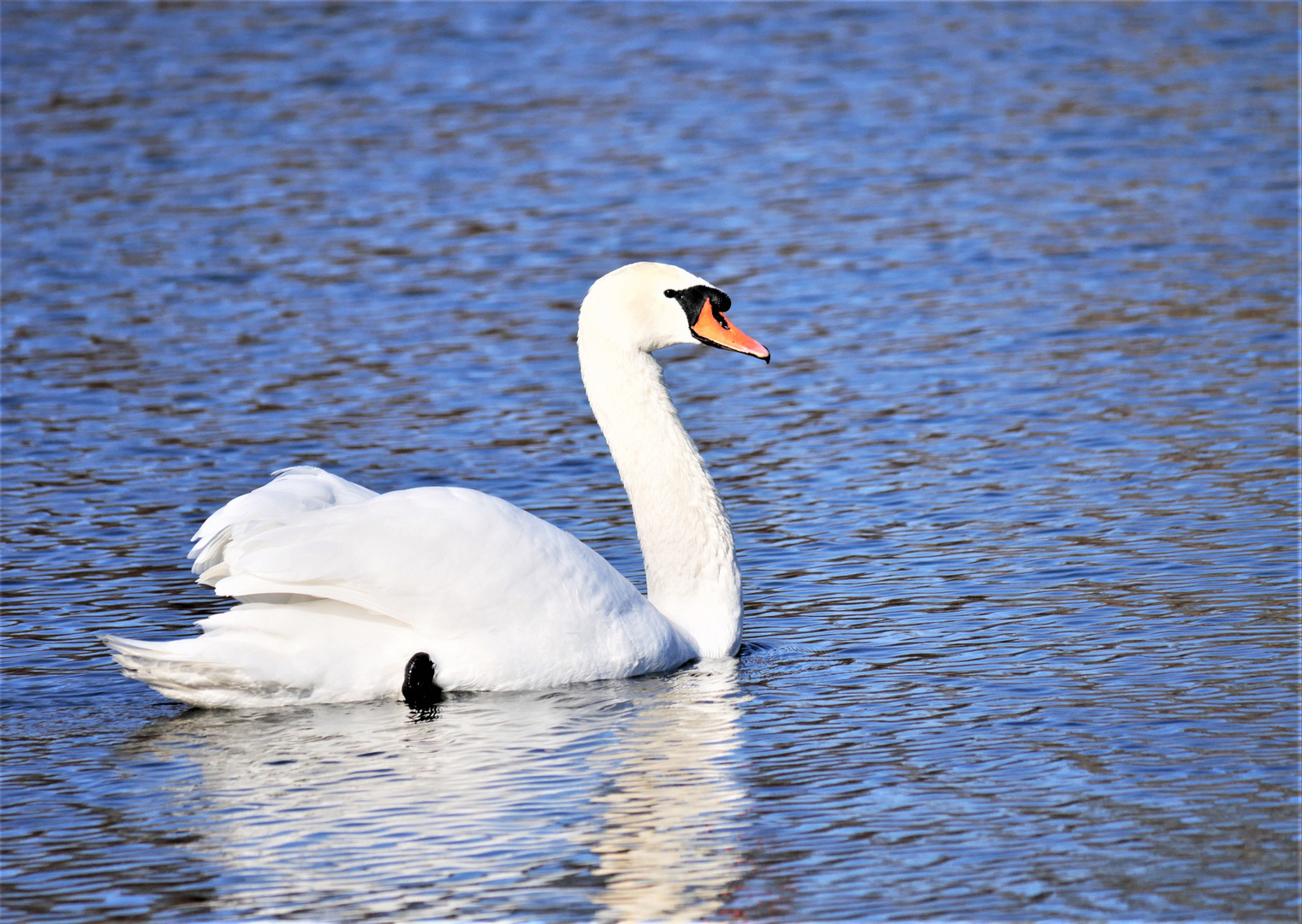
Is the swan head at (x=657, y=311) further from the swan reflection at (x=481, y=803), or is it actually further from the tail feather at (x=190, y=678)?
the tail feather at (x=190, y=678)

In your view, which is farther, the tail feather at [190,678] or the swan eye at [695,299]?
the swan eye at [695,299]

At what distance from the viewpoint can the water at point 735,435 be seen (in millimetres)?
5809

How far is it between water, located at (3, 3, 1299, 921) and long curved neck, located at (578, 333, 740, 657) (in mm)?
416

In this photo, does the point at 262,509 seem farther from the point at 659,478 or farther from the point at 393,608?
the point at 659,478

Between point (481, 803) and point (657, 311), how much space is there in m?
2.64

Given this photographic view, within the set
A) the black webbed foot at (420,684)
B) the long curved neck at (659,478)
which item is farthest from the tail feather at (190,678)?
the long curved neck at (659,478)

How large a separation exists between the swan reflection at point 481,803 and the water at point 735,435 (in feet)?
0.08

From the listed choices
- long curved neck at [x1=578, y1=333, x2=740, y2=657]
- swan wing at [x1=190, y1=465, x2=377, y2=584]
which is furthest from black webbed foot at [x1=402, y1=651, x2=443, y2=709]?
long curved neck at [x1=578, y1=333, x2=740, y2=657]

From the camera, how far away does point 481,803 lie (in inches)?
243

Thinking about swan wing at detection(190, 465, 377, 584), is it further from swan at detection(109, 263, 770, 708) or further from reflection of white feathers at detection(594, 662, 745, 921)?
reflection of white feathers at detection(594, 662, 745, 921)

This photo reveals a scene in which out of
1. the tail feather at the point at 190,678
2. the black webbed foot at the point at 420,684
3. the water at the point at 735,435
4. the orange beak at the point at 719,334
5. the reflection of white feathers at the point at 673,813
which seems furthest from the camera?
the orange beak at the point at 719,334

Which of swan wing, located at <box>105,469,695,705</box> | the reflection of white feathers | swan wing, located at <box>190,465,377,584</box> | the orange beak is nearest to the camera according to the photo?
the reflection of white feathers

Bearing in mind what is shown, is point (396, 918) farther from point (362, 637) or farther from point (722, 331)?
point (722, 331)

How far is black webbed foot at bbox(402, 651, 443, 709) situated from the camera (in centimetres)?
722
